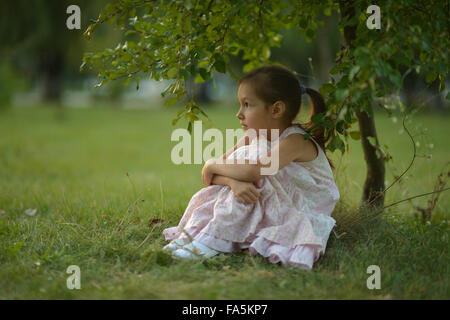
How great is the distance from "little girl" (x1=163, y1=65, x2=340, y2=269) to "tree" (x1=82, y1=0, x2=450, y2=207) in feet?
0.74

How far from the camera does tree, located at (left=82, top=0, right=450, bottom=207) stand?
2.06 metres

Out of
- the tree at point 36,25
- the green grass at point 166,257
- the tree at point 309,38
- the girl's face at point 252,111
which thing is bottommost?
the green grass at point 166,257

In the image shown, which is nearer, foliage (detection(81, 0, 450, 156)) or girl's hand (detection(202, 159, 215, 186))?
foliage (detection(81, 0, 450, 156))

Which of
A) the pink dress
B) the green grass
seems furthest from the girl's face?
the green grass

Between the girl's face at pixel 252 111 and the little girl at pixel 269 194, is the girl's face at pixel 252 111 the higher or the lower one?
the higher one

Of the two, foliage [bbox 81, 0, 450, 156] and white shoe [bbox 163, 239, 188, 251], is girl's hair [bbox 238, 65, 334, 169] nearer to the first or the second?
foliage [bbox 81, 0, 450, 156]

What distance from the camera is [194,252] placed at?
2.37 metres

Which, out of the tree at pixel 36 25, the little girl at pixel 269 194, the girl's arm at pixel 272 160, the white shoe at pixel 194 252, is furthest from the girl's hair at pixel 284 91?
the tree at pixel 36 25

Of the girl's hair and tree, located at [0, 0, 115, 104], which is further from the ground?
tree, located at [0, 0, 115, 104]

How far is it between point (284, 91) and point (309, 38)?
903mm

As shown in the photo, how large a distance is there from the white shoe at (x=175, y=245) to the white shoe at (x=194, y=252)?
0.10 ft

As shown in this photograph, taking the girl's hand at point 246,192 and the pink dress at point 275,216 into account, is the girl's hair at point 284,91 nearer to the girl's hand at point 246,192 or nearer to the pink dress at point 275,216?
the pink dress at point 275,216

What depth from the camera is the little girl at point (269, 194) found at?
2.39m
